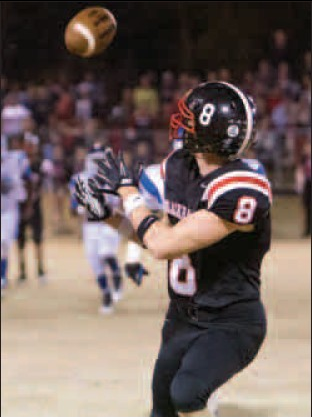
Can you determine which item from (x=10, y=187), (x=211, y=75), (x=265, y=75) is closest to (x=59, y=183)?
(x=211, y=75)

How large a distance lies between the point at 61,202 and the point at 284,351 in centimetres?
634

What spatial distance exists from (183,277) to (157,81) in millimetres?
10079

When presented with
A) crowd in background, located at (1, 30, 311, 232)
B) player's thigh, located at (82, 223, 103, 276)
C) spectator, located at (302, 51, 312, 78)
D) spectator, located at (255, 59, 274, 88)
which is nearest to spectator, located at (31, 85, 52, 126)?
crowd in background, located at (1, 30, 311, 232)

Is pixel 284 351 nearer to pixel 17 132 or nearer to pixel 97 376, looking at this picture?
pixel 97 376

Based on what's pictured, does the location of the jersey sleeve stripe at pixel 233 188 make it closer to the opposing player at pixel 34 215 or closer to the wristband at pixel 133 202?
the wristband at pixel 133 202

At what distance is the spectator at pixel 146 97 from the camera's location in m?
12.3

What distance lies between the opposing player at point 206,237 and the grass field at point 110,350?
1589 mm

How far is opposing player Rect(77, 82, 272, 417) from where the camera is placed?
2756mm

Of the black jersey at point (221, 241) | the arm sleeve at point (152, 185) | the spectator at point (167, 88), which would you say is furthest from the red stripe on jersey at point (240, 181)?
the spectator at point (167, 88)

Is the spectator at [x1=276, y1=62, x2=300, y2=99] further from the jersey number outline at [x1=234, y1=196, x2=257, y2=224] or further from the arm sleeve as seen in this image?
the jersey number outline at [x1=234, y1=196, x2=257, y2=224]

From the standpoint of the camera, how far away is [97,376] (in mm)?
5129

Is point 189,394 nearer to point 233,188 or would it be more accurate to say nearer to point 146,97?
point 233,188

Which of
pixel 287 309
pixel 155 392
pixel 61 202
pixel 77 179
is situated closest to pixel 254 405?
pixel 155 392

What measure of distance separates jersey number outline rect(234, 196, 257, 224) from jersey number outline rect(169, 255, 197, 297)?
276 millimetres
